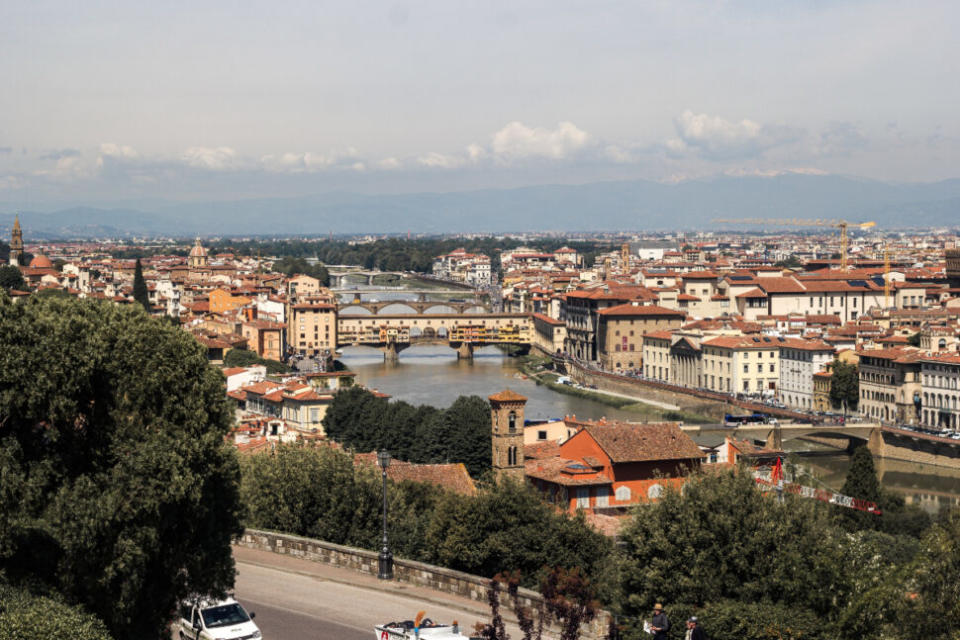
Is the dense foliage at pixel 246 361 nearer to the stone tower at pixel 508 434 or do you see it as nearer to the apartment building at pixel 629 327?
the apartment building at pixel 629 327

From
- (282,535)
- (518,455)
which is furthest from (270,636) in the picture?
(518,455)

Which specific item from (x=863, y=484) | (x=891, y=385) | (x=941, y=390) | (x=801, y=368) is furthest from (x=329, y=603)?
(x=801, y=368)

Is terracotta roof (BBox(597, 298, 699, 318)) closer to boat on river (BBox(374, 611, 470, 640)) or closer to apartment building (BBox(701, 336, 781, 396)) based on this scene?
apartment building (BBox(701, 336, 781, 396))

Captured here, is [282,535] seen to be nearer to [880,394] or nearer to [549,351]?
[880,394]

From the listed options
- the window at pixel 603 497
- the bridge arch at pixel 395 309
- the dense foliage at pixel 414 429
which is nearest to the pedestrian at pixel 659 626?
the window at pixel 603 497

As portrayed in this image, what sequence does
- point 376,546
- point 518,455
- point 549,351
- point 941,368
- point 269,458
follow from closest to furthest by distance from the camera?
point 376,546
point 269,458
point 518,455
point 941,368
point 549,351

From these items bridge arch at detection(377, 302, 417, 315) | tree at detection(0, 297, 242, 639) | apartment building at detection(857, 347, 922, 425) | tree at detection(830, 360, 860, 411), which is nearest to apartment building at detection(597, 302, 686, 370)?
tree at detection(830, 360, 860, 411)
